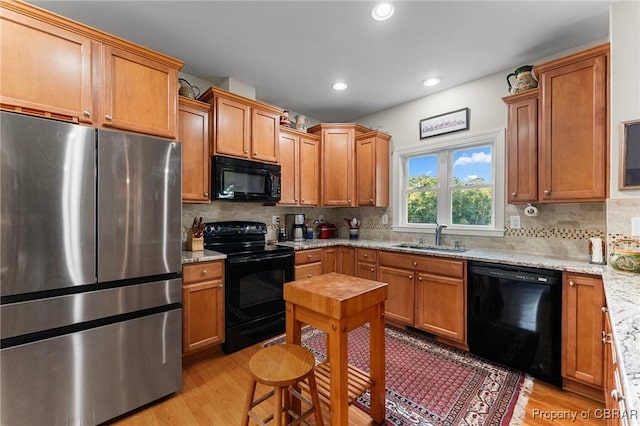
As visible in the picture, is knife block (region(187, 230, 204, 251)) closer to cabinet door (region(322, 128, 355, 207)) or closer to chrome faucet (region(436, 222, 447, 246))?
cabinet door (region(322, 128, 355, 207))

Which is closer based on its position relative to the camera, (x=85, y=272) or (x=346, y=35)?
(x=85, y=272)

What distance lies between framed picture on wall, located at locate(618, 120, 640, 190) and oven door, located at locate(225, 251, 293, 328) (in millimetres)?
2779

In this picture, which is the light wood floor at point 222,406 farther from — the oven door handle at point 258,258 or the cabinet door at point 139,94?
the cabinet door at point 139,94

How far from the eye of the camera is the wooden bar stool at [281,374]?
49.8 inches

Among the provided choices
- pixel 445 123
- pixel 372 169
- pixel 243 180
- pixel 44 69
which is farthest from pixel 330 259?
pixel 44 69

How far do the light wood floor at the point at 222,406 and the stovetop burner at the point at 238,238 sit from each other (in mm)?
1041

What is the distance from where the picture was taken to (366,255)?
132 inches

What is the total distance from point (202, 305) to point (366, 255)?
1.87 metres

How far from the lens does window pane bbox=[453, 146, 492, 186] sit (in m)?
3.05

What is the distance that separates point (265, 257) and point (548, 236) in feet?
8.78

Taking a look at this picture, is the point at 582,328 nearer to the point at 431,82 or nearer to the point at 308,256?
the point at 308,256

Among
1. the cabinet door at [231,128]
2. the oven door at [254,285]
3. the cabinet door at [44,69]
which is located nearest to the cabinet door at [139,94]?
the cabinet door at [44,69]

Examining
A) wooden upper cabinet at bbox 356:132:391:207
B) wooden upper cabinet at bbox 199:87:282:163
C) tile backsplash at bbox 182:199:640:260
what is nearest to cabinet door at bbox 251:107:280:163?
wooden upper cabinet at bbox 199:87:282:163

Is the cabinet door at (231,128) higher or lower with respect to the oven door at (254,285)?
higher
